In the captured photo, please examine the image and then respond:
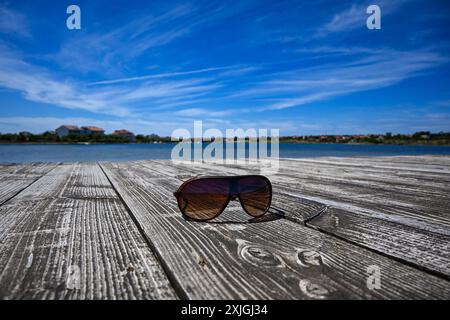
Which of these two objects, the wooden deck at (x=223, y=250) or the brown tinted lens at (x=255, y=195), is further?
the brown tinted lens at (x=255, y=195)

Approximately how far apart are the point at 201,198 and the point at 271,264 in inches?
24.1

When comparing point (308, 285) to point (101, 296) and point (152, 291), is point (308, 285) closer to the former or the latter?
point (152, 291)

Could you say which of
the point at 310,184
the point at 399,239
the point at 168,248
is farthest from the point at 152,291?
the point at 310,184

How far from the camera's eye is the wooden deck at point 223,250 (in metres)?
0.69

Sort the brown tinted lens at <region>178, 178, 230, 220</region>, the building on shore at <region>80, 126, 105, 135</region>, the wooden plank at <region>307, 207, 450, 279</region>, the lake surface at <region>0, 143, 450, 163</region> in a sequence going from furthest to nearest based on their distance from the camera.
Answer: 1. the building on shore at <region>80, 126, 105, 135</region>
2. the lake surface at <region>0, 143, 450, 163</region>
3. the brown tinted lens at <region>178, 178, 230, 220</region>
4. the wooden plank at <region>307, 207, 450, 279</region>

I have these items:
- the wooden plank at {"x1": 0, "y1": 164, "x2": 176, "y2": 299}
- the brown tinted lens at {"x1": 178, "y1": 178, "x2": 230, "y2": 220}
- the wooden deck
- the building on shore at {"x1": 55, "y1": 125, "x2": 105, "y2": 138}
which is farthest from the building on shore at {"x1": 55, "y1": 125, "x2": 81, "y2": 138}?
the brown tinted lens at {"x1": 178, "y1": 178, "x2": 230, "y2": 220}

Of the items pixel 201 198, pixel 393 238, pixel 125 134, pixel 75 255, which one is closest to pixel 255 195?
pixel 201 198

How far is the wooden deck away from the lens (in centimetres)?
69

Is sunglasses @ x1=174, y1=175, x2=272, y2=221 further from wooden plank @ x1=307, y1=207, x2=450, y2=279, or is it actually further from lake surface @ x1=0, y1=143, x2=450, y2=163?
lake surface @ x1=0, y1=143, x2=450, y2=163

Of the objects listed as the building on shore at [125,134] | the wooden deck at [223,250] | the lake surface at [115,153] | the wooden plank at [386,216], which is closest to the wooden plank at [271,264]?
the wooden deck at [223,250]

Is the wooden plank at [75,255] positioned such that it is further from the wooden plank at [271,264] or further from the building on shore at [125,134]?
the building on shore at [125,134]

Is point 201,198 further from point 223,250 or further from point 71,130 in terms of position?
point 71,130

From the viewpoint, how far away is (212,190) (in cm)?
140

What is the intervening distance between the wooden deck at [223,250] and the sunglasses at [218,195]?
0.22 ft
